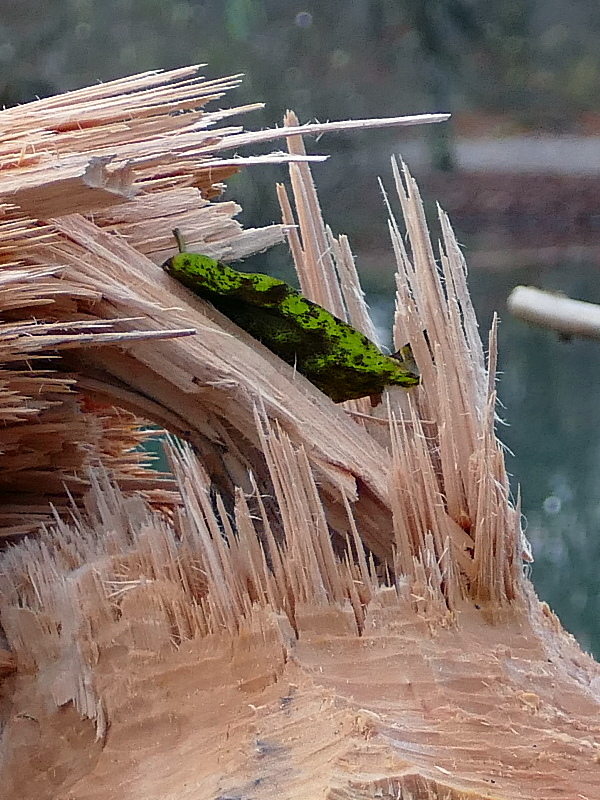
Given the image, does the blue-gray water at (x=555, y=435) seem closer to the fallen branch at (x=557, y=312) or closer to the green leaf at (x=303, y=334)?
the fallen branch at (x=557, y=312)

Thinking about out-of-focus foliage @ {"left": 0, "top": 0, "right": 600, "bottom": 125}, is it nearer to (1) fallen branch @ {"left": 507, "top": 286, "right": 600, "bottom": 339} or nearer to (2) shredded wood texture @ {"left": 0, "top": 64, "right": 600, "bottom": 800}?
(1) fallen branch @ {"left": 507, "top": 286, "right": 600, "bottom": 339}

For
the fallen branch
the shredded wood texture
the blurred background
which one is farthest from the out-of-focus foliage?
the shredded wood texture

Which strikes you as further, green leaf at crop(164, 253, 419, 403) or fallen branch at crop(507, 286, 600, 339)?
fallen branch at crop(507, 286, 600, 339)

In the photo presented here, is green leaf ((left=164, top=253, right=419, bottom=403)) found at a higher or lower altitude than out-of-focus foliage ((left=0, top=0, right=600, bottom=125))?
lower

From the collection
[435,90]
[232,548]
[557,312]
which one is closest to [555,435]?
[557,312]

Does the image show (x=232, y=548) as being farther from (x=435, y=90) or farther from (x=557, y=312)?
(x=435, y=90)

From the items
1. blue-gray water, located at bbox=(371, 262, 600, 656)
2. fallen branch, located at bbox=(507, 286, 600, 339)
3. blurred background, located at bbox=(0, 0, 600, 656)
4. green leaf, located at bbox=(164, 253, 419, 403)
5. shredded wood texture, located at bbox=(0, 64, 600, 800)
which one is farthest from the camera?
blurred background, located at bbox=(0, 0, 600, 656)
